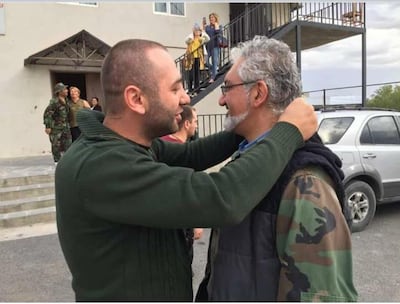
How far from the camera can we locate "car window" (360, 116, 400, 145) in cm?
577

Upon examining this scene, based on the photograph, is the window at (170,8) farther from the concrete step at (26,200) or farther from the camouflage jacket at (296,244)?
the camouflage jacket at (296,244)

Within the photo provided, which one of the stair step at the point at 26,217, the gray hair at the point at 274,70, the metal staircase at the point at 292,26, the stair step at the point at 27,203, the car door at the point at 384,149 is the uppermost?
the metal staircase at the point at 292,26

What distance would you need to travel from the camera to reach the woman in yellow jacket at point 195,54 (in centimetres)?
1045

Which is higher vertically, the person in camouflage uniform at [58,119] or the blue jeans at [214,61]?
the blue jeans at [214,61]

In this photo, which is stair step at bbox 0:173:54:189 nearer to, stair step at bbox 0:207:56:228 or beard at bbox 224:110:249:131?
stair step at bbox 0:207:56:228

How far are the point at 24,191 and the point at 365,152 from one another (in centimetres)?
551

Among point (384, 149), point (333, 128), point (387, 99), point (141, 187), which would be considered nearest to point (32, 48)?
point (333, 128)

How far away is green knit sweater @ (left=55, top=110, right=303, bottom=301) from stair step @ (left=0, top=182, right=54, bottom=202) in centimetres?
604

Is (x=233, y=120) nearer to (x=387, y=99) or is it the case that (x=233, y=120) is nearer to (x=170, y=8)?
(x=170, y=8)

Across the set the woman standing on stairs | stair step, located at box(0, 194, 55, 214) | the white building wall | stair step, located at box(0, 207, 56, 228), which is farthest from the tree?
stair step, located at box(0, 207, 56, 228)

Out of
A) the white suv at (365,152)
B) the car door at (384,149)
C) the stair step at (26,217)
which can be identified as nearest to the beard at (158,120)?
the white suv at (365,152)

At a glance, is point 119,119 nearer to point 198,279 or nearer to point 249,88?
point 249,88

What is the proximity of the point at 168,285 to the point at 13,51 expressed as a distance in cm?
1160

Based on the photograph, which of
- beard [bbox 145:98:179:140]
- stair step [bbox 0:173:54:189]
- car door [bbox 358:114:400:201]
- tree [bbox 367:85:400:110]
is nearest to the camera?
beard [bbox 145:98:179:140]
